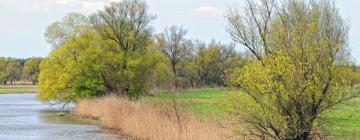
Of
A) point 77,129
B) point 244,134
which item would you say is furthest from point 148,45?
point 244,134

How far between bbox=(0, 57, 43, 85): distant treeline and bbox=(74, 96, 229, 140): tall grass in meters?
103

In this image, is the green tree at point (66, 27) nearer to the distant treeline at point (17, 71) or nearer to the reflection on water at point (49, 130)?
the reflection on water at point (49, 130)

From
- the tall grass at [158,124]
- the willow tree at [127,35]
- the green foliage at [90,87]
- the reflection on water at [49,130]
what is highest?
the willow tree at [127,35]

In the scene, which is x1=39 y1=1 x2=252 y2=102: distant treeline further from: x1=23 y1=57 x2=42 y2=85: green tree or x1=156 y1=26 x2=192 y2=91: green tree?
x1=23 y1=57 x2=42 y2=85: green tree

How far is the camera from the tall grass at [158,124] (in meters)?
17.2

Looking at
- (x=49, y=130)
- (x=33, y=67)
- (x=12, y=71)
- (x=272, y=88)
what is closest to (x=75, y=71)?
(x=49, y=130)

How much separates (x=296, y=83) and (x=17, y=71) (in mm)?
138213

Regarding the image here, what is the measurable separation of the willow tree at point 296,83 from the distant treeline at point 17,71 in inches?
4729

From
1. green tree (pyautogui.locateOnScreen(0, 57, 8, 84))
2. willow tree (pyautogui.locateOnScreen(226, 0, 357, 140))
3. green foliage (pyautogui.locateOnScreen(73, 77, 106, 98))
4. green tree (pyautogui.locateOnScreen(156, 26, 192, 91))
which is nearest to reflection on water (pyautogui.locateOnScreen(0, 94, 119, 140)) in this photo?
green foliage (pyautogui.locateOnScreen(73, 77, 106, 98))

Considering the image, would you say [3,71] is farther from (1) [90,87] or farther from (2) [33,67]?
(1) [90,87]

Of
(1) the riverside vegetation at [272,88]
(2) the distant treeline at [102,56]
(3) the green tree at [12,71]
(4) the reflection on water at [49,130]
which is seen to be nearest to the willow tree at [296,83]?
(1) the riverside vegetation at [272,88]

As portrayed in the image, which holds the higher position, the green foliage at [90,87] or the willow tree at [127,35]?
the willow tree at [127,35]

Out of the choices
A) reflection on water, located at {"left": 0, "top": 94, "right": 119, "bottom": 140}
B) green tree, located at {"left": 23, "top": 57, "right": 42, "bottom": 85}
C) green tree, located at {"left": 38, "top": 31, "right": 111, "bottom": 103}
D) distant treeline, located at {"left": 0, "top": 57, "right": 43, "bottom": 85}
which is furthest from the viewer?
distant treeline, located at {"left": 0, "top": 57, "right": 43, "bottom": 85}

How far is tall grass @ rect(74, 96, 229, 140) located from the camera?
678 inches
